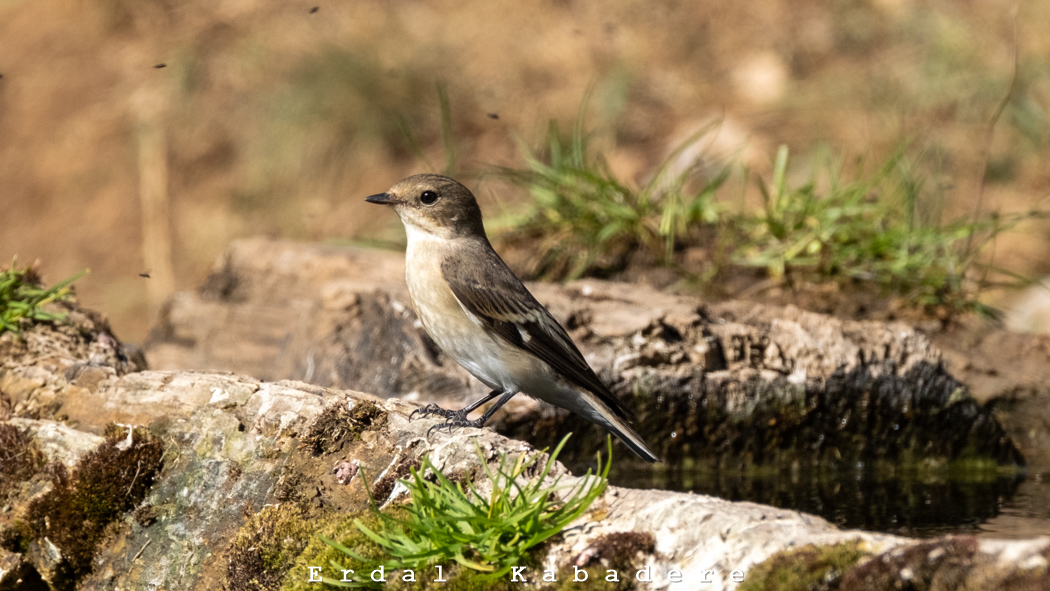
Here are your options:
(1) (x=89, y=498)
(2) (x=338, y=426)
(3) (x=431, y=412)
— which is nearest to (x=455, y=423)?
(3) (x=431, y=412)

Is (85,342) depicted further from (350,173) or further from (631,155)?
(631,155)

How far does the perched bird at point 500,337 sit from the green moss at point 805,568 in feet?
5.30

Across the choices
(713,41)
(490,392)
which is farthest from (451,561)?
(713,41)

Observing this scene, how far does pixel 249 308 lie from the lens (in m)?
6.57

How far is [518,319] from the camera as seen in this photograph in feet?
15.0

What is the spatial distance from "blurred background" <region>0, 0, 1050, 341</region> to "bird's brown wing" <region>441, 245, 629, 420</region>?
6.35 meters

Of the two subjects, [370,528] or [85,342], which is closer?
[370,528]

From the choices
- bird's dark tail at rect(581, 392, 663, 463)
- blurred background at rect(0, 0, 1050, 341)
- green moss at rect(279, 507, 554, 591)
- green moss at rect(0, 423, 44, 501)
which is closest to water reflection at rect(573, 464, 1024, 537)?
bird's dark tail at rect(581, 392, 663, 463)

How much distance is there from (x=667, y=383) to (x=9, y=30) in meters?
14.5

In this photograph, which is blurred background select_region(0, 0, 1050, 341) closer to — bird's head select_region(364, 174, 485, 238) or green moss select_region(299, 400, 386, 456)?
bird's head select_region(364, 174, 485, 238)

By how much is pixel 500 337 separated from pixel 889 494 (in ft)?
7.03

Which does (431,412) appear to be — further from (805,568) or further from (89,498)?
(805,568)

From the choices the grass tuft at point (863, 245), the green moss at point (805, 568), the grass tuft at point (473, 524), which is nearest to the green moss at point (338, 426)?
the grass tuft at point (473, 524)

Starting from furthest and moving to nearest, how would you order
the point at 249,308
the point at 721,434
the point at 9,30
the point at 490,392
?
the point at 9,30
the point at 249,308
the point at 721,434
the point at 490,392
